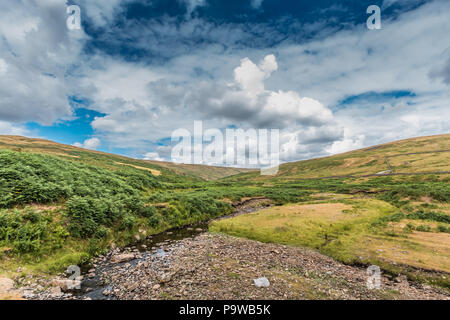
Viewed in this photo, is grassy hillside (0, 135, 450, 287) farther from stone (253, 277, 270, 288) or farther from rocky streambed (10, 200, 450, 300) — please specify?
stone (253, 277, 270, 288)

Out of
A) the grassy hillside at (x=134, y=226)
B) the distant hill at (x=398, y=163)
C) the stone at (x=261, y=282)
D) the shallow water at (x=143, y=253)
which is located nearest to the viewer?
the shallow water at (x=143, y=253)

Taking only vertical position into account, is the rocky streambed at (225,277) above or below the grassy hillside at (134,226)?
below

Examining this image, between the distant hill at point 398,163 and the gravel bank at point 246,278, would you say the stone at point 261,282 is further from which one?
the distant hill at point 398,163

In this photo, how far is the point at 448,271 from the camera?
14.3m

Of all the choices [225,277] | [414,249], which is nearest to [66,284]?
[225,277]

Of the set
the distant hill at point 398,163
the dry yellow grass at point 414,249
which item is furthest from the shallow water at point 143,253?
the distant hill at point 398,163

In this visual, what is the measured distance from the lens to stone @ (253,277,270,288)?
1283cm

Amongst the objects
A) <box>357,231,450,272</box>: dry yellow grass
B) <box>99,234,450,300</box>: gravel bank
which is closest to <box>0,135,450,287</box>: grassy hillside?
<box>357,231,450,272</box>: dry yellow grass

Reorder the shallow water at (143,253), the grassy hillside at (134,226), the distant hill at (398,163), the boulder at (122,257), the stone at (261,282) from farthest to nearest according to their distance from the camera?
the distant hill at (398,163)
the boulder at (122,257)
the grassy hillside at (134,226)
the stone at (261,282)
the shallow water at (143,253)

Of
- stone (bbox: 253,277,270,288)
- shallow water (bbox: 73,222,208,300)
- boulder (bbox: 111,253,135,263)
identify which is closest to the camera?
shallow water (bbox: 73,222,208,300)

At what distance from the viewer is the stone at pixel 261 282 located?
12.8 m

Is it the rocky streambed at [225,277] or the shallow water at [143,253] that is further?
the shallow water at [143,253]
